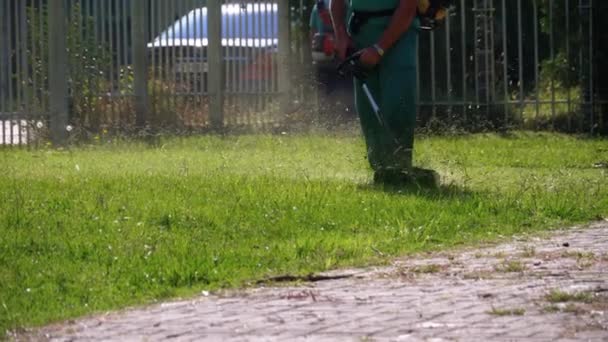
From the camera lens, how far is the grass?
7.07 meters

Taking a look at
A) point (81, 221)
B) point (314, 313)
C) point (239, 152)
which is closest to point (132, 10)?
point (239, 152)

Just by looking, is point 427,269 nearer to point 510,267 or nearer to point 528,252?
point 510,267

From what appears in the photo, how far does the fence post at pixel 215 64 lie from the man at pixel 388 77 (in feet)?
21.7

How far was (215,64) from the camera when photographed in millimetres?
17562

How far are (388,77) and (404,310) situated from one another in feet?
15.6

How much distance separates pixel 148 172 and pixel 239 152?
262 centimetres

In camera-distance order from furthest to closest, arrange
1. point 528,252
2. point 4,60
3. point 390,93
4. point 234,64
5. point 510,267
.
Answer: point 234,64 < point 4,60 < point 390,93 < point 528,252 < point 510,267

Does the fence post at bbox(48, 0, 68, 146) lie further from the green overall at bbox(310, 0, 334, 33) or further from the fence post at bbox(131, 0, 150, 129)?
the green overall at bbox(310, 0, 334, 33)

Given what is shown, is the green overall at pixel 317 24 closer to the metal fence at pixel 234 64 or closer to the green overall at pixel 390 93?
the metal fence at pixel 234 64

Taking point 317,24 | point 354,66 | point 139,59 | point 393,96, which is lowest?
point 393,96

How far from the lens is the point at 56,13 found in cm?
1692

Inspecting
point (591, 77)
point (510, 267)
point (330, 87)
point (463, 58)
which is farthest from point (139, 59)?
point (510, 267)

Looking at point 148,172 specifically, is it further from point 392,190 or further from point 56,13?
point 56,13

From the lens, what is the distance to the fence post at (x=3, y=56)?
17016 mm
